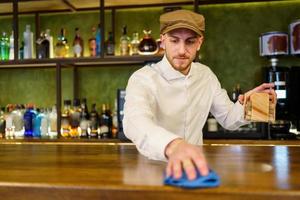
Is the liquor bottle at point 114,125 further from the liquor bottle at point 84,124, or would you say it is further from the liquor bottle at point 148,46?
the liquor bottle at point 148,46

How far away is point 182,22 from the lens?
1302 millimetres

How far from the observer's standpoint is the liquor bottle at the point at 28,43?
3113 millimetres

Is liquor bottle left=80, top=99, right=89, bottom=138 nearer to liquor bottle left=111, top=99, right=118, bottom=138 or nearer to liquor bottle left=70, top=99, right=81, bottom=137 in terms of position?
liquor bottle left=70, top=99, right=81, bottom=137

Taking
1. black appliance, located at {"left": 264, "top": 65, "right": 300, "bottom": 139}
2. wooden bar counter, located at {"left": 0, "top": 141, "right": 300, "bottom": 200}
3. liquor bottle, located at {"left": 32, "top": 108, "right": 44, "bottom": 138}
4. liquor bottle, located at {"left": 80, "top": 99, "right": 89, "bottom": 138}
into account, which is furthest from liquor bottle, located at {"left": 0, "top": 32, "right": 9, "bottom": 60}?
wooden bar counter, located at {"left": 0, "top": 141, "right": 300, "bottom": 200}

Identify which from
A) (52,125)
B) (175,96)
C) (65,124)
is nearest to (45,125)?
(52,125)

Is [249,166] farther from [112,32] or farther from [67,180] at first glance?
[112,32]

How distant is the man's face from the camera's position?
1.34 metres

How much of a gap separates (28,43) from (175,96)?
1.93 m

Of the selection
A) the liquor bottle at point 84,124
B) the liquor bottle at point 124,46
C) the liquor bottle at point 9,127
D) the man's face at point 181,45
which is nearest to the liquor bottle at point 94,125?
the liquor bottle at point 84,124

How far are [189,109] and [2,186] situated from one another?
1.00m

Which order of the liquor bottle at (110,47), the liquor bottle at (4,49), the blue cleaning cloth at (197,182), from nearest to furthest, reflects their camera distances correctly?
the blue cleaning cloth at (197,182) < the liquor bottle at (110,47) < the liquor bottle at (4,49)

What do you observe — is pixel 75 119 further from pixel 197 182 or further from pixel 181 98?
pixel 197 182

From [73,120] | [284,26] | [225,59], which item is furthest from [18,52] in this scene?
[284,26]

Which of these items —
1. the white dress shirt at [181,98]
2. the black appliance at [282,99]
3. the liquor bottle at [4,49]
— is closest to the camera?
the white dress shirt at [181,98]
